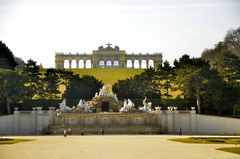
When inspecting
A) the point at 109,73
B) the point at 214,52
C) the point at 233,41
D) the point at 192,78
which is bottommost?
the point at 192,78

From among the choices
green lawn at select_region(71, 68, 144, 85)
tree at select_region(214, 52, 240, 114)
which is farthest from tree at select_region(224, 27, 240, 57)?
tree at select_region(214, 52, 240, 114)

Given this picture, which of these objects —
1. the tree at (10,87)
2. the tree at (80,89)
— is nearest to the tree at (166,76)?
the tree at (80,89)

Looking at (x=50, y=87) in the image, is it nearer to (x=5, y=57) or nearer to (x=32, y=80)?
(x=32, y=80)

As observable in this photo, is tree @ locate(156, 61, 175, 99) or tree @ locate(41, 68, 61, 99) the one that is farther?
tree @ locate(156, 61, 175, 99)

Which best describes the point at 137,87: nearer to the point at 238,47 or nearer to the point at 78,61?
the point at 238,47

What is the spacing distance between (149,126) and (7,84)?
873 inches

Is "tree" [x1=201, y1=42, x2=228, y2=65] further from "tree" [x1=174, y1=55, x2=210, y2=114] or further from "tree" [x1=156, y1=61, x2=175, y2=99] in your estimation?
"tree" [x1=174, y1=55, x2=210, y2=114]

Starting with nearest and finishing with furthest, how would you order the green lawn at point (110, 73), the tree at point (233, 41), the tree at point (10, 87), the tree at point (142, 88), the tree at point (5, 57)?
1. the tree at point (10, 87)
2. the tree at point (142, 88)
3. the tree at point (5, 57)
4. the tree at point (233, 41)
5. the green lawn at point (110, 73)

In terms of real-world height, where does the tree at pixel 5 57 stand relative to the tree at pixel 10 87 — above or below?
above

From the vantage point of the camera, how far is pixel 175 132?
178ft

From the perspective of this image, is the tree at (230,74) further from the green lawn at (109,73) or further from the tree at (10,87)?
the green lawn at (109,73)

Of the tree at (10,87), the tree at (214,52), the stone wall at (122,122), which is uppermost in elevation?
the tree at (214,52)

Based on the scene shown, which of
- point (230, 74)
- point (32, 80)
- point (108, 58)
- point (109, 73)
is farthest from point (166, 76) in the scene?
point (108, 58)

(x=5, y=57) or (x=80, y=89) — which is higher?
(x=5, y=57)
